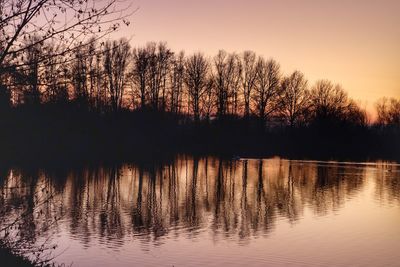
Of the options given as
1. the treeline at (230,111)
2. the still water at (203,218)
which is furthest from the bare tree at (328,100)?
the still water at (203,218)

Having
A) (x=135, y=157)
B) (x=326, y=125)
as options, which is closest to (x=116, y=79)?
(x=135, y=157)

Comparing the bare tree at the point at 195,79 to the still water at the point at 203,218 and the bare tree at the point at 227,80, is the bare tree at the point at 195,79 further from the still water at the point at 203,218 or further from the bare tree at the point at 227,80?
the still water at the point at 203,218

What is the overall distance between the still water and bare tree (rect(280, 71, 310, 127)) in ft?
133

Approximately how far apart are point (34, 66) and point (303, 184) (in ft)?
93.4

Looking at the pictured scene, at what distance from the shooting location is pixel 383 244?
16766 millimetres

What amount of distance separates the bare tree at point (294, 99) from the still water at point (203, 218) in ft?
133

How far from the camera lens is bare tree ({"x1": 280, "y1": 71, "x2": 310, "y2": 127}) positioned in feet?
248

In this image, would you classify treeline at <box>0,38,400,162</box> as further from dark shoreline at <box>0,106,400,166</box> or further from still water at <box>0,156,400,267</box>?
still water at <box>0,156,400,267</box>

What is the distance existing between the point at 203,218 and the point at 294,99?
5872 cm

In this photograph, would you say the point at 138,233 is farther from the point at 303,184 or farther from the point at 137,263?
the point at 303,184

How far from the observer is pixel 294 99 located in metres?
76.9

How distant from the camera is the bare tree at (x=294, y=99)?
2980 inches

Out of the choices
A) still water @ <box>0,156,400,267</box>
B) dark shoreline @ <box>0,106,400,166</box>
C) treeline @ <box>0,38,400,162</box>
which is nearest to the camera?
still water @ <box>0,156,400,267</box>

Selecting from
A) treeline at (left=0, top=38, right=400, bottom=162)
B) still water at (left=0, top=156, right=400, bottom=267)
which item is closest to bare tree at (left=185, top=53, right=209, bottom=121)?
treeline at (left=0, top=38, right=400, bottom=162)
